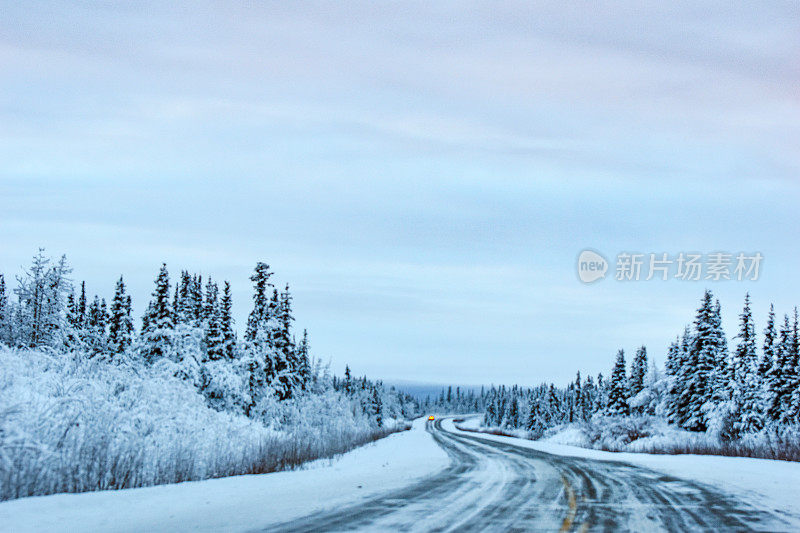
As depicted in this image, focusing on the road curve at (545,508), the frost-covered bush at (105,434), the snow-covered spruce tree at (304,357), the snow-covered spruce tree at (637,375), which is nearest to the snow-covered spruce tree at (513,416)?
the snow-covered spruce tree at (637,375)

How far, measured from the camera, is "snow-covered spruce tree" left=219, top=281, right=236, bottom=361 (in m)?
43.0

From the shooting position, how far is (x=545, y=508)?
445 inches

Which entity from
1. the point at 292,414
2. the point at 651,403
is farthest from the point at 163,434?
the point at 651,403

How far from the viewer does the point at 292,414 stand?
140 feet

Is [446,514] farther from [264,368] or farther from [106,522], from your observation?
[264,368]

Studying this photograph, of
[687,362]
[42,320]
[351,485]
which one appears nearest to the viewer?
[351,485]

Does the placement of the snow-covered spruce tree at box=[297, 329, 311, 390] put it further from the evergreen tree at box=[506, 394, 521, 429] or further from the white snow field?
the evergreen tree at box=[506, 394, 521, 429]

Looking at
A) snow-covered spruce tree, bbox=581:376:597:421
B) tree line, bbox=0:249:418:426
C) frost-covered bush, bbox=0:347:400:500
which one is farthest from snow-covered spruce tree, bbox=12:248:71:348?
snow-covered spruce tree, bbox=581:376:597:421

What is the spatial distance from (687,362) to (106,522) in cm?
4854

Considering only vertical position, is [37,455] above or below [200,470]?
above

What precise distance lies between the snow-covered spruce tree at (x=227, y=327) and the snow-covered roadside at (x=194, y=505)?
91.5 ft

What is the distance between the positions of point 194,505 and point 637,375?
6095cm

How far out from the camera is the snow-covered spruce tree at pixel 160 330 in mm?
35206

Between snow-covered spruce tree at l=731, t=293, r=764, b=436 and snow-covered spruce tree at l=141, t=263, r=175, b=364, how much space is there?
3579 centimetres
